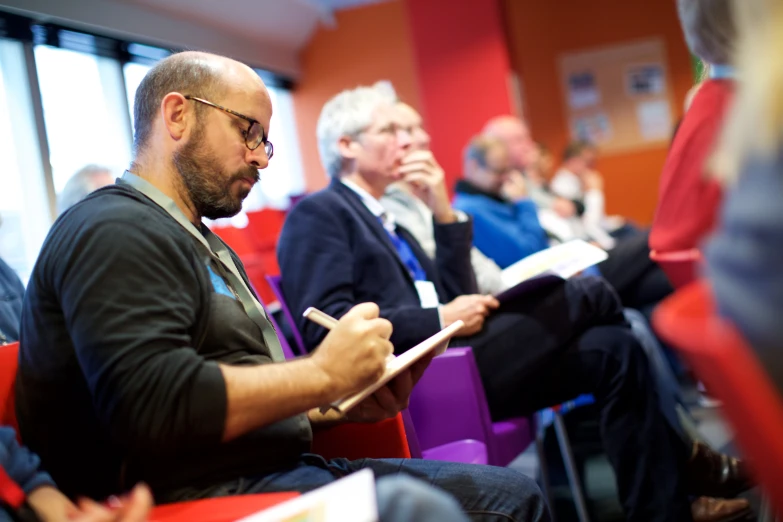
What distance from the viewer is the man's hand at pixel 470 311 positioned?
2.22 metres

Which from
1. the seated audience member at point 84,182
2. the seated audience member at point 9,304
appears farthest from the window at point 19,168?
the seated audience member at point 9,304

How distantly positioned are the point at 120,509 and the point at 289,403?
0.29 m

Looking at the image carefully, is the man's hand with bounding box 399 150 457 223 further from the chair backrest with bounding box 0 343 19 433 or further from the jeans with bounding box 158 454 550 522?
the chair backrest with bounding box 0 343 19 433

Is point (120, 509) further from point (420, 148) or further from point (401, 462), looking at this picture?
point (420, 148)

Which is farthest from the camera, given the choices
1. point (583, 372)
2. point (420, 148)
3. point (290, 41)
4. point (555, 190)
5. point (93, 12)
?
point (290, 41)

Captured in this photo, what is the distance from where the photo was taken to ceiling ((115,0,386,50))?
6.04 m

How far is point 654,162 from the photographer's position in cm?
934

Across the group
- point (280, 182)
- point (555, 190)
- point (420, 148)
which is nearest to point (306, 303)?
point (420, 148)

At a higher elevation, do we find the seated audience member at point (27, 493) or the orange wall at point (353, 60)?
the orange wall at point (353, 60)

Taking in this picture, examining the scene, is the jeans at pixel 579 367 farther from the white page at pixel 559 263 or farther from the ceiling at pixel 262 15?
the ceiling at pixel 262 15

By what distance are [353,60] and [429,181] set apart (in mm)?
5672

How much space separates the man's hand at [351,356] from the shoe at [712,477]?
1.34 metres

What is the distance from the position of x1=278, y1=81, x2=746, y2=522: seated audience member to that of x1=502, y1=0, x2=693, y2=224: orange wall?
7377 millimetres

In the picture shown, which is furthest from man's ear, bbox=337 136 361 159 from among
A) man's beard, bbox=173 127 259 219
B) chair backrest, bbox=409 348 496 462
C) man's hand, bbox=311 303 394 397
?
man's hand, bbox=311 303 394 397
